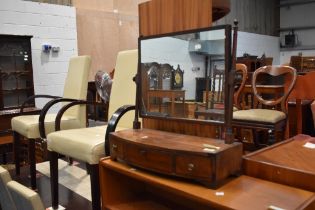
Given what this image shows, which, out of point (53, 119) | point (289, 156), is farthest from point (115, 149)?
point (53, 119)

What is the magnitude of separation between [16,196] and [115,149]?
1.76ft

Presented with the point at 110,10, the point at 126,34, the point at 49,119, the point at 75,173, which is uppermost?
the point at 110,10

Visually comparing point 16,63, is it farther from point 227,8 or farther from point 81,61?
point 227,8

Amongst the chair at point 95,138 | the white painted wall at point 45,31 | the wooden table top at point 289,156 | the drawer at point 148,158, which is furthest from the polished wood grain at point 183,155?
the white painted wall at point 45,31

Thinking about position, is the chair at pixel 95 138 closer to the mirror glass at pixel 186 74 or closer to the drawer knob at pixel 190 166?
the mirror glass at pixel 186 74

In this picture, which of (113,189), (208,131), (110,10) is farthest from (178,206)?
(110,10)

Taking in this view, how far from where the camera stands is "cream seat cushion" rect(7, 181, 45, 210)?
96 centimetres

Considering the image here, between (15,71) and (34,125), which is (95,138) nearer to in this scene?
(34,125)

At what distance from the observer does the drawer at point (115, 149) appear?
4.78 feet

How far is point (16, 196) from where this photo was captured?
1054 mm

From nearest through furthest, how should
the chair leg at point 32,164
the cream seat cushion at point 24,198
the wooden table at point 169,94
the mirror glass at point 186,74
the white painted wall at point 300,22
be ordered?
the cream seat cushion at point 24,198
the mirror glass at point 186,74
the wooden table at point 169,94
the chair leg at point 32,164
the white painted wall at point 300,22

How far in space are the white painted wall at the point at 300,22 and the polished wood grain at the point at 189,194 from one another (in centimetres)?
965

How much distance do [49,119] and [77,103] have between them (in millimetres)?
295

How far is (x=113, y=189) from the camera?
1632mm
